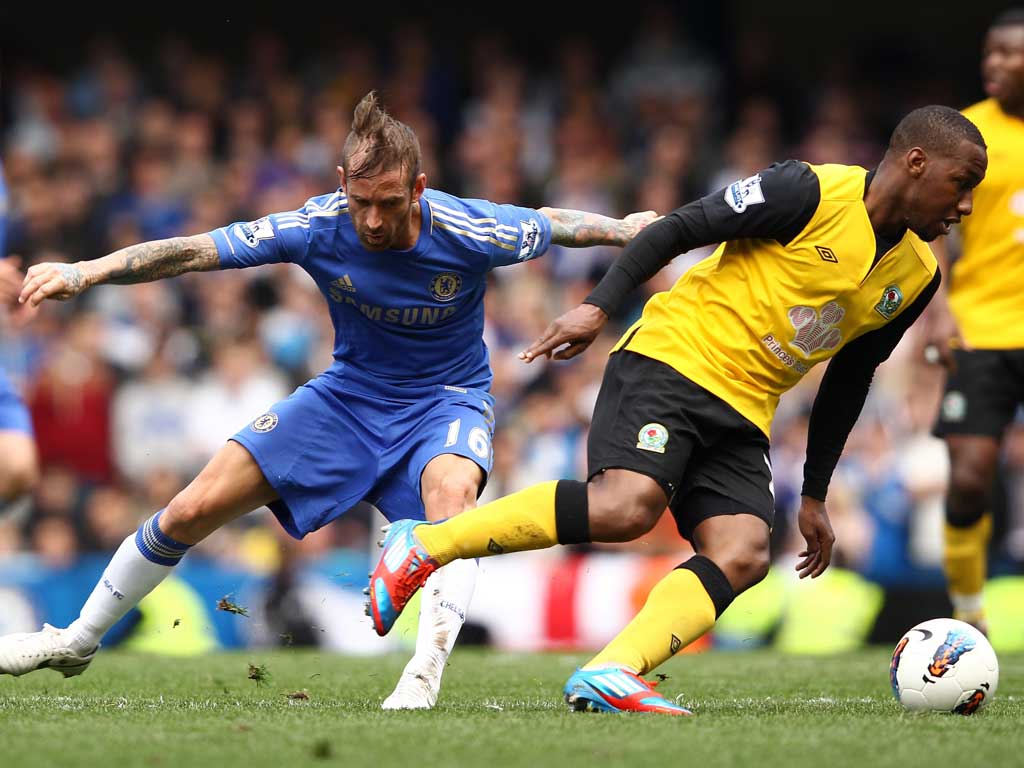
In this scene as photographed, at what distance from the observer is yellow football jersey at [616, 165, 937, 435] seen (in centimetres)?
549

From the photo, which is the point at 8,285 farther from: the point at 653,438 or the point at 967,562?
the point at 967,562

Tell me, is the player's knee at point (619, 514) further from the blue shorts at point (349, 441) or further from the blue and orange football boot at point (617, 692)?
the blue shorts at point (349, 441)

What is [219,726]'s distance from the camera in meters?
4.99

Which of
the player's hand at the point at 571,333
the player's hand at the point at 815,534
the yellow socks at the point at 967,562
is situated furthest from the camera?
the yellow socks at the point at 967,562

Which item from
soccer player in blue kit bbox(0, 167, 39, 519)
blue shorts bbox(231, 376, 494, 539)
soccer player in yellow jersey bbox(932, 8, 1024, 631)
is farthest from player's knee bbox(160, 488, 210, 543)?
soccer player in yellow jersey bbox(932, 8, 1024, 631)

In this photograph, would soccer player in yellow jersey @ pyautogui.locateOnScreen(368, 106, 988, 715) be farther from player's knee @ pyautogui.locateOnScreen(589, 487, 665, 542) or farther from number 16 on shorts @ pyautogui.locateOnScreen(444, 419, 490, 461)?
number 16 on shorts @ pyautogui.locateOnScreen(444, 419, 490, 461)

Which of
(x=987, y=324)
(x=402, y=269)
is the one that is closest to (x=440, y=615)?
(x=402, y=269)

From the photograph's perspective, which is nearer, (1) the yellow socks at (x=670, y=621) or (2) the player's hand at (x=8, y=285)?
(1) the yellow socks at (x=670, y=621)

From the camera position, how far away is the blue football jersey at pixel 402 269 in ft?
19.7

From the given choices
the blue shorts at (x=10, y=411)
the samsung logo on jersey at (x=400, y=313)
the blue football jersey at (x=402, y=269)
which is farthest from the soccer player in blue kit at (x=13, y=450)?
the samsung logo on jersey at (x=400, y=313)

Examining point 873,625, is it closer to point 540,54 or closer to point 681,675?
point 681,675

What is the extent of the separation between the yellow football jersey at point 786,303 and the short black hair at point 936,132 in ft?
0.74

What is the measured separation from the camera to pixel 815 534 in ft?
19.7

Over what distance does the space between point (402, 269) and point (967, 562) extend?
345 centimetres
